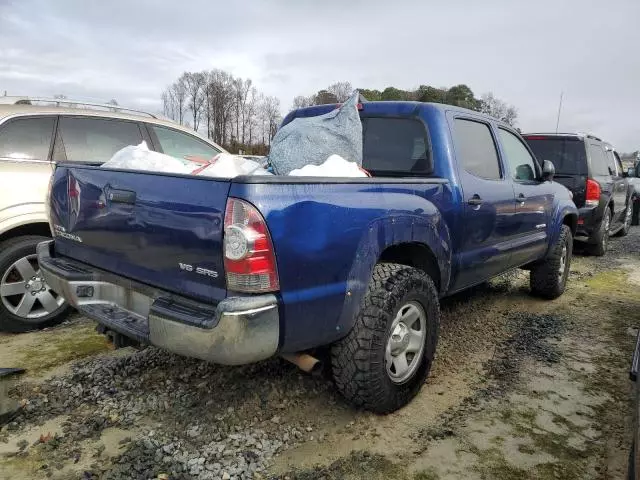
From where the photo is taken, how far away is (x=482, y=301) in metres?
5.41

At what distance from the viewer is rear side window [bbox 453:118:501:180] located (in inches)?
144

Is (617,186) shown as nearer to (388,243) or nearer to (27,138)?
(388,243)

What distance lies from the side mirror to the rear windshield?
2.90m

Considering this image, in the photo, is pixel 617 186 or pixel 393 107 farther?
pixel 617 186

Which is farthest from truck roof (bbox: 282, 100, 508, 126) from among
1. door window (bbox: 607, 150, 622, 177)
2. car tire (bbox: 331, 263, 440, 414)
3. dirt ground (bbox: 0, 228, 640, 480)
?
door window (bbox: 607, 150, 622, 177)

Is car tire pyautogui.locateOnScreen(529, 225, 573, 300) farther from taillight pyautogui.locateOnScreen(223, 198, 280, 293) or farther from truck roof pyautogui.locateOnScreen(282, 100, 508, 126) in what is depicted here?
taillight pyautogui.locateOnScreen(223, 198, 280, 293)

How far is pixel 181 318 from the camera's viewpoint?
221 centimetres

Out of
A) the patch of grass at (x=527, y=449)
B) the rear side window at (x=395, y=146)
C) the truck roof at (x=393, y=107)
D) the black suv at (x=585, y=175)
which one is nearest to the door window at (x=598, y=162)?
the black suv at (x=585, y=175)

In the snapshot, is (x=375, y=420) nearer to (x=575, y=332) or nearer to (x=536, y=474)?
(x=536, y=474)

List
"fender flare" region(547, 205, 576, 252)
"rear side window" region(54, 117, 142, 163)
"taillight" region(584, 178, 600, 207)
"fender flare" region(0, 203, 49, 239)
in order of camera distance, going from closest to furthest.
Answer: "fender flare" region(0, 203, 49, 239) < "rear side window" region(54, 117, 142, 163) < "fender flare" region(547, 205, 576, 252) < "taillight" region(584, 178, 600, 207)

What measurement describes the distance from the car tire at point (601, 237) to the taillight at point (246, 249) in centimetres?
753

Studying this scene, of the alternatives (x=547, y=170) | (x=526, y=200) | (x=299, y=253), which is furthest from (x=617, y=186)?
(x=299, y=253)

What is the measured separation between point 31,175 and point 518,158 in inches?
166

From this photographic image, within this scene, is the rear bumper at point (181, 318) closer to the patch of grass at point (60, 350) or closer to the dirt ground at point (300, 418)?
the dirt ground at point (300, 418)
